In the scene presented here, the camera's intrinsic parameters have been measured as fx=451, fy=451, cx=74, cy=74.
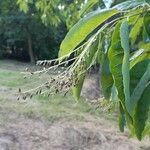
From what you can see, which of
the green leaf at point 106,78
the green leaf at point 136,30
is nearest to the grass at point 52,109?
the green leaf at point 136,30

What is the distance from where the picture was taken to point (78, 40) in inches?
30.5

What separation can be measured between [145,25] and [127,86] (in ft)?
0.71

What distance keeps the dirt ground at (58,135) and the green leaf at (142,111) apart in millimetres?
5169

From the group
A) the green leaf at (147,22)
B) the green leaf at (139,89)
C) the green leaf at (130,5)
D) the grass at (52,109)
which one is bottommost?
the grass at (52,109)

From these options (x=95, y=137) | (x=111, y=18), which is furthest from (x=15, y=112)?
(x=111, y=18)

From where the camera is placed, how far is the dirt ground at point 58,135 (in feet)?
20.3

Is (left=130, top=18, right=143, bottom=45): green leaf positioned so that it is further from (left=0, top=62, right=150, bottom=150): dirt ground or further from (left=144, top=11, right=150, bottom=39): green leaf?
(left=0, top=62, right=150, bottom=150): dirt ground

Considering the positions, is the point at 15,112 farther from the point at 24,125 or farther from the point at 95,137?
the point at 95,137

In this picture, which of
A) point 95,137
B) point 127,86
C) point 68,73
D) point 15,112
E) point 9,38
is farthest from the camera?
point 9,38

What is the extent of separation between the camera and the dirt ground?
20.3ft

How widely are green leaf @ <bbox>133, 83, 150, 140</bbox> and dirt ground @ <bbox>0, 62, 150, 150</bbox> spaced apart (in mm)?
5169

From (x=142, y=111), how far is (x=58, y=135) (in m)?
5.98

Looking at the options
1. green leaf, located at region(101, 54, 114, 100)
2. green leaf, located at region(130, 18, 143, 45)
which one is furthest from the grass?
green leaf, located at region(101, 54, 114, 100)

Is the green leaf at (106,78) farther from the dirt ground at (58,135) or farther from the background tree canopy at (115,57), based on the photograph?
the dirt ground at (58,135)
